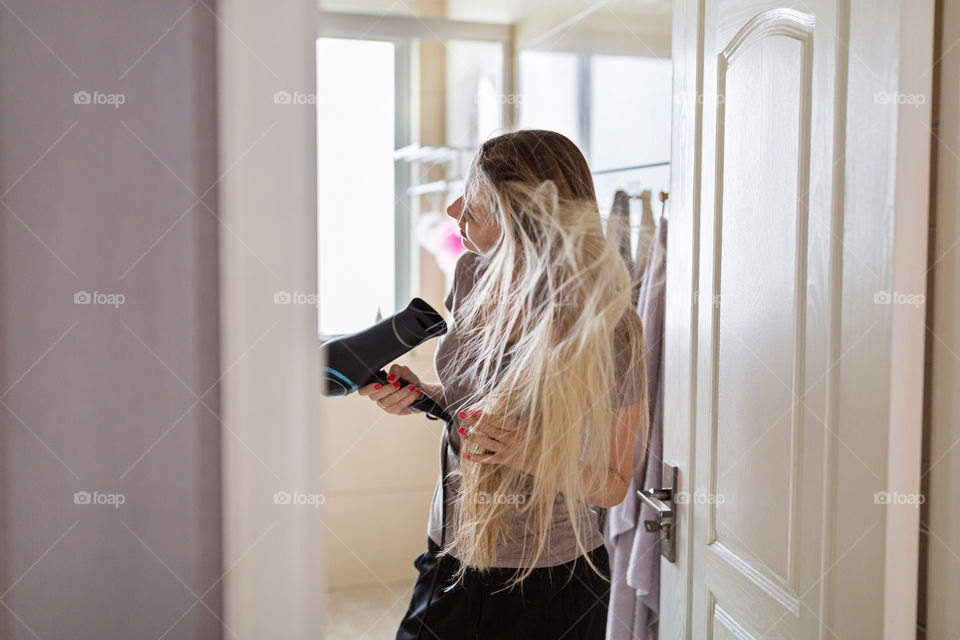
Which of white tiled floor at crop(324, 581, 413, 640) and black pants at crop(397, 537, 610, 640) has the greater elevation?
black pants at crop(397, 537, 610, 640)

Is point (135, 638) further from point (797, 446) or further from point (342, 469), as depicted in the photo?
point (342, 469)

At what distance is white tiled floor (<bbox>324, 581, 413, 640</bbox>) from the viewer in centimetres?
230

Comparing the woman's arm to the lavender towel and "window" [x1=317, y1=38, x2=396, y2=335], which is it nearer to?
the lavender towel

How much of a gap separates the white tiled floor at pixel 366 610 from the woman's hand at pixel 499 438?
4.83 feet

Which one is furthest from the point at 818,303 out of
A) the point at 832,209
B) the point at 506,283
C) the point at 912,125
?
the point at 506,283

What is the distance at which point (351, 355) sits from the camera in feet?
3.48

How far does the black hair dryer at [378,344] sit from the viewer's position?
105 centimetres

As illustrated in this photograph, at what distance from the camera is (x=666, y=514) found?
1.31 m

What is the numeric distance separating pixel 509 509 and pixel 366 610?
1485mm

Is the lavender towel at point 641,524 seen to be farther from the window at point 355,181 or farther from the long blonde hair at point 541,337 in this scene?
the window at point 355,181

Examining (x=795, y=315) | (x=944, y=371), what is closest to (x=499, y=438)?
(x=795, y=315)

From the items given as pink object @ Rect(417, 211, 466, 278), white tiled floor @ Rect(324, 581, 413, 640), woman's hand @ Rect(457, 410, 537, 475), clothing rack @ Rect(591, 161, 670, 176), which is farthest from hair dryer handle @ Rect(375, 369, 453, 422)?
white tiled floor @ Rect(324, 581, 413, 640)

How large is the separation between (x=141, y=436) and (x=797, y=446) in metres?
0.81

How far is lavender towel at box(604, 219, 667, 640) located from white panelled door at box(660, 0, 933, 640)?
0.39 ft
